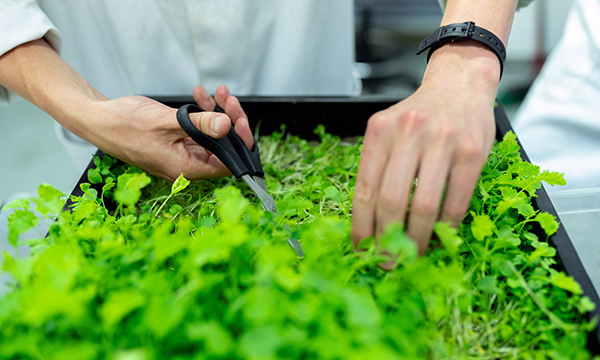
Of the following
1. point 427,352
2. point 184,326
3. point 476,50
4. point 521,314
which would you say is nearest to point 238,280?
point 184,326

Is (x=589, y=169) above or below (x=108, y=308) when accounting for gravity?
below

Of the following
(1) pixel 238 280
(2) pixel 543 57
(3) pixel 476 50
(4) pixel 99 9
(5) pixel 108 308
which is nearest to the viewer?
(5) pixel 108 308

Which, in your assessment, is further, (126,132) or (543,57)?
(543,57)

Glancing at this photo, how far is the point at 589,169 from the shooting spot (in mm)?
927

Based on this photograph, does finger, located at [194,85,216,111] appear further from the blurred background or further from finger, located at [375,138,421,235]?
the blurred background

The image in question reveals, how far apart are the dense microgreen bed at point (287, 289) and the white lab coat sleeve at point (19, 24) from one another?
0.30 m

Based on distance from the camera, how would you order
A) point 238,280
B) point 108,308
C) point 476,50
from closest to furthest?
point 108,308 < point 238,280 < point 476,50

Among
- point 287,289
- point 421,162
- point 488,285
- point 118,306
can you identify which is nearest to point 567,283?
point 488,285

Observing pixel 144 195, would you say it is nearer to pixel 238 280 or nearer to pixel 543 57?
pixel 238 280

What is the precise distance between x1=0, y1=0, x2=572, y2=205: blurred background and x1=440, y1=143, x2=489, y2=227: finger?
5.87ft

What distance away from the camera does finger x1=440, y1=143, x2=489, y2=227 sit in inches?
16.6

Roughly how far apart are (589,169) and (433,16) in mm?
1882

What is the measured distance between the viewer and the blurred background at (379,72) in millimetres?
1908

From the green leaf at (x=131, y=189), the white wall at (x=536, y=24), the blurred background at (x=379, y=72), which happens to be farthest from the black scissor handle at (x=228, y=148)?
the white wall at (x=536, y=24)
